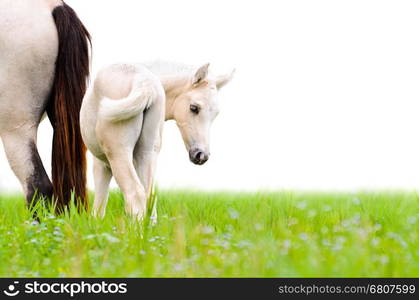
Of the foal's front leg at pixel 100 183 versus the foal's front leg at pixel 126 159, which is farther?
the foal's front leg at pixel 100 183

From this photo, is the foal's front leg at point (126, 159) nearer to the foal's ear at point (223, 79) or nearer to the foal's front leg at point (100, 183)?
the foal's front leg at point (100, 183)

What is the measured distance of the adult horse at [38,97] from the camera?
6.73 metres

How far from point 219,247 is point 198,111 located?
180cm

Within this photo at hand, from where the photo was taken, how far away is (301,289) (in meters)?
3.92

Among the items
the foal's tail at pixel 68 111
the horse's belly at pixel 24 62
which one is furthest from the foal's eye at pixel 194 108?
the horse's belly at pixel 24 62

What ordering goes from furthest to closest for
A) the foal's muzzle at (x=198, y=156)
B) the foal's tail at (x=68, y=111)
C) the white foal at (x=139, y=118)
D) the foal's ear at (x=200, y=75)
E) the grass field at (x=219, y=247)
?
the foal's tail at (x=68, y=111)
the foal's muzzle at (x=198, y=156)
the foal's ear at (x=200, y=75)
the white foal at (x=139, y=118)
the grass field at (x=219, y=247)

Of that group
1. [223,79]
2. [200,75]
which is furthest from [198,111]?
[223,79]

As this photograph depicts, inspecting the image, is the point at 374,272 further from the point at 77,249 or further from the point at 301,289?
the point at 77,249

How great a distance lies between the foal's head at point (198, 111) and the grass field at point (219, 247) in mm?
629

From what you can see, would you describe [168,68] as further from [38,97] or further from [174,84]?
[38,97]

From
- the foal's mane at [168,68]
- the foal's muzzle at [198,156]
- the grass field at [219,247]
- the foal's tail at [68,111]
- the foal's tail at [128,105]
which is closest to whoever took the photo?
the grass field at [219,247]

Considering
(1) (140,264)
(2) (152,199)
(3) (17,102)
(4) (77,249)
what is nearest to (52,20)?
(3) (17,102)

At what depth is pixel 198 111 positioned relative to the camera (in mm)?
6418

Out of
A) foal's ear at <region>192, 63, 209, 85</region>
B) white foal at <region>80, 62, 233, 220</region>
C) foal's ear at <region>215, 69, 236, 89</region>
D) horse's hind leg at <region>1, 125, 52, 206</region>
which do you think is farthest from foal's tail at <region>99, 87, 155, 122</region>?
horse's hind leg at <region>1, 125, 52, 206</region>
